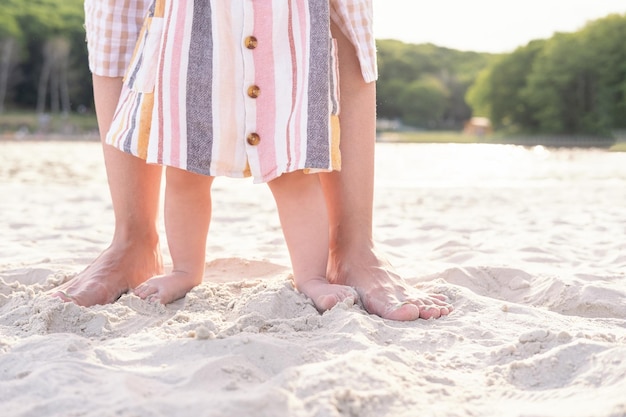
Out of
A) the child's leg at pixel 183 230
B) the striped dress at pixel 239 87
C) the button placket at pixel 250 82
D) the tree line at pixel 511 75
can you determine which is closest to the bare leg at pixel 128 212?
the child's leg at pixel 183 230

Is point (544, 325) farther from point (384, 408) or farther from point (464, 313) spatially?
point (384, 408)

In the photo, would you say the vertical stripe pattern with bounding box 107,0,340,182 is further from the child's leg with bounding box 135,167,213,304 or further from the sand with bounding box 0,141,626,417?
the sand with bounding box 0,141,626,417

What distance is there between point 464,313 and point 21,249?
1459 millimetres

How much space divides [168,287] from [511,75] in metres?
45.2

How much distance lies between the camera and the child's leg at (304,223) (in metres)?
1.49

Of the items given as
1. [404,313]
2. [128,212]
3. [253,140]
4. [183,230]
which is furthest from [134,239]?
[404,313]

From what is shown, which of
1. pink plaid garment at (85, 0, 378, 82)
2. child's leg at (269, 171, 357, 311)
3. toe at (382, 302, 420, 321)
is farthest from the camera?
pink plaid garment at (85, 0, 378, 82)

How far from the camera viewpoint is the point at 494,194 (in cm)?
514

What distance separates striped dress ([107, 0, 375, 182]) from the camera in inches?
56.9

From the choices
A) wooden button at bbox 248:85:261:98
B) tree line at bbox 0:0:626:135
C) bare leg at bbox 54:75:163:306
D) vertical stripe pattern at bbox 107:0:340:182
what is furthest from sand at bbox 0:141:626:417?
tree line at bbox 0:0:626:135

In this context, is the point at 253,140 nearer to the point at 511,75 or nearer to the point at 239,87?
the point at 239,87

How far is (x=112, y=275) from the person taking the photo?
62.7 inches

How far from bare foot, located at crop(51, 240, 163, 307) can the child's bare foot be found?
7 cm

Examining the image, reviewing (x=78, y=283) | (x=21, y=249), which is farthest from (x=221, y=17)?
(x=21, y=249)
